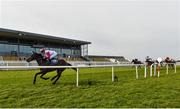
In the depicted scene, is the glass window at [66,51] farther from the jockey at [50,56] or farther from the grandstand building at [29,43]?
the jockey at [50,56]

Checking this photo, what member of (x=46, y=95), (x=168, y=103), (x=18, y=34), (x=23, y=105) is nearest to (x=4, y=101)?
(x=23, y=105)

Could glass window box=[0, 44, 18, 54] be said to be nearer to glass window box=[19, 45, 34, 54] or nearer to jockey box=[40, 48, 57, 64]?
glass window box=[19, 45, 34, 54]

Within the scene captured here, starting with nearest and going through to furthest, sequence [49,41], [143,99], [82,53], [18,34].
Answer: [143,99]
[18,34]
[49,41]
[82,53]

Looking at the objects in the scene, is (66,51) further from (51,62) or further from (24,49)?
(51,62)

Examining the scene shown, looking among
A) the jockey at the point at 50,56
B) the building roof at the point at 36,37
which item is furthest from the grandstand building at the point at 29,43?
the jockey at the point at 50,56

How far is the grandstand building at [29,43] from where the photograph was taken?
4291cm

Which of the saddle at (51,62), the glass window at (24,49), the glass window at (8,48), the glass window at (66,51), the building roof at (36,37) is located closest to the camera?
the saddle at (51,62)

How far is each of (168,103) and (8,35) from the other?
1558 inches

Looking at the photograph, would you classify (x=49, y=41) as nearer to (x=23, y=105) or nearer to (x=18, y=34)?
(x=18, y=34)

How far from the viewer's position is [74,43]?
57656 mm

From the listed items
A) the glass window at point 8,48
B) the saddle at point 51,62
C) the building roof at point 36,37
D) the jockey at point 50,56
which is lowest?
the saddle at point 51,62

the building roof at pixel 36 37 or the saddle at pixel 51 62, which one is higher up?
the building roof at pixel 36 37

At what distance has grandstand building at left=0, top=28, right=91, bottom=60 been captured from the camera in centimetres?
4291

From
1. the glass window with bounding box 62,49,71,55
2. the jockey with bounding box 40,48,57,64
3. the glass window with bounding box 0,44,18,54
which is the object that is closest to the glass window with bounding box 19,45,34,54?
the glass window with bounding box 0,44,18,54
